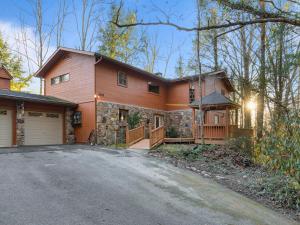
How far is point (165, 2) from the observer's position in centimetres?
614

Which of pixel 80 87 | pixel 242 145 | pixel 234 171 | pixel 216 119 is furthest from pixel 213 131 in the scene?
pixel 80 87

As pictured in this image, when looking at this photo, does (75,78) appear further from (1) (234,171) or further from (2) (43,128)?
(1) (234,171)

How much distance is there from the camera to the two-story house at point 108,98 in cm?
1282

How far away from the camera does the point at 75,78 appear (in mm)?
14242

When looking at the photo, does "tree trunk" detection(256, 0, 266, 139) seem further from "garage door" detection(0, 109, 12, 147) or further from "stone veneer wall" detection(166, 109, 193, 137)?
"garage door" detection(0, 109, 12, 147)

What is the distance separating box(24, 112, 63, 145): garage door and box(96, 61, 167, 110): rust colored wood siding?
10.7 feet

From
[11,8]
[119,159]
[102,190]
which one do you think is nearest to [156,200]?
[102,190]

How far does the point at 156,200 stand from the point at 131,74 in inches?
459

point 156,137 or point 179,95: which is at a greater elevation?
point 179,95

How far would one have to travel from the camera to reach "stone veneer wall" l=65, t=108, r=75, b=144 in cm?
1389

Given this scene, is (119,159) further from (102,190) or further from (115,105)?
(115,105)

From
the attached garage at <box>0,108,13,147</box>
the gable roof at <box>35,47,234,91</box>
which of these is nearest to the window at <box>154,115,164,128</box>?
the gable roof at <box>35,47,234,91</box>

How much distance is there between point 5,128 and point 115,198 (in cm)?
968

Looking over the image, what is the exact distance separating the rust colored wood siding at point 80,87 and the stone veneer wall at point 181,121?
6800 mm
